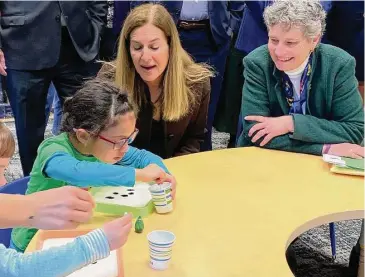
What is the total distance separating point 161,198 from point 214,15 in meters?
1.92

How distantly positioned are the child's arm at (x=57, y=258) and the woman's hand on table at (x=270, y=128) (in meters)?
1.16

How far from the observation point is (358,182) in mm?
1834

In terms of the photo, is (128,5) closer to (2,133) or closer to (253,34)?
(253,34)

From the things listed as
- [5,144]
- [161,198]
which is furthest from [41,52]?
[161,198]

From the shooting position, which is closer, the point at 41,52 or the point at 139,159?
the point at 139,159

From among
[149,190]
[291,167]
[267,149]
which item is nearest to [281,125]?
[267,149]

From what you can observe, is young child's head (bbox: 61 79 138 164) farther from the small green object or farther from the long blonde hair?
the long blonde hair

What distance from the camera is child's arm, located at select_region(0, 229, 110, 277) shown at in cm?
105

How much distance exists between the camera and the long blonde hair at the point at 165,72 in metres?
2.27

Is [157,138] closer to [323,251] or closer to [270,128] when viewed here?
[270,128]

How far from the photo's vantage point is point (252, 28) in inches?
131

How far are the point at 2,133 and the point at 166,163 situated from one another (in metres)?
0.59

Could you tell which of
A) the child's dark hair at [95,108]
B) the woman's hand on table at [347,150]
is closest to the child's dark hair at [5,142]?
the child's dark hair at [95,108]

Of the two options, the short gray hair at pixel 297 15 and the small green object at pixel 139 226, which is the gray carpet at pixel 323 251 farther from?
the small green object at pixel 139 226
